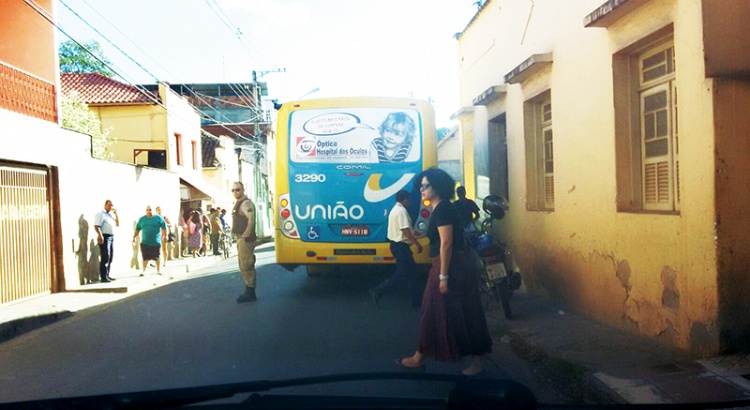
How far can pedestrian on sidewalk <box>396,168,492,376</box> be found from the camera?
5.69 m

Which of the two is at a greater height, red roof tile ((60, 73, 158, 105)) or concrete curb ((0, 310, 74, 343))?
red roof tile ((60, 73, 158, 105))

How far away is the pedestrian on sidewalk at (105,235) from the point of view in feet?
48.7

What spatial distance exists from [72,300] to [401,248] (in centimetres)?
611

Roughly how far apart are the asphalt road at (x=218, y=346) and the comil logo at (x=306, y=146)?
2.27 m

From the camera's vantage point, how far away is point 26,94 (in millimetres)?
12305

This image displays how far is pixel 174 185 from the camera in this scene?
24750 mm

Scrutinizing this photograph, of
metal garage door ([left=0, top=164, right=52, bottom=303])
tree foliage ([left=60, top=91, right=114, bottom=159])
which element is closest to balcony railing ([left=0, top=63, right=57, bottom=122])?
metal garage door ([left=0, top=164, right=52, bottom=303])

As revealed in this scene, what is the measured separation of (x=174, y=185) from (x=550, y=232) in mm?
17933

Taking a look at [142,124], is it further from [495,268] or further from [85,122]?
[495,268]

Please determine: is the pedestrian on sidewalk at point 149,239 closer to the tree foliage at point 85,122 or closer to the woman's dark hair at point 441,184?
the tree foliage at point 85,122

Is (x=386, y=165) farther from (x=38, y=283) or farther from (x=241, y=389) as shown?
(x=241, y=389)

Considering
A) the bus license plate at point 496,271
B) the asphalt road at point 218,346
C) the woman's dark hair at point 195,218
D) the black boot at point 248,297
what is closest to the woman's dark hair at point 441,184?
the asphalt road at point 218,346

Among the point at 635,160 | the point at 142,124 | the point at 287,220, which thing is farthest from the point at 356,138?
the point at 142,124

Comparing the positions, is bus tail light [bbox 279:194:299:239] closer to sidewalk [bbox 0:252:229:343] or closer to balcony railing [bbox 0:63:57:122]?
sidewalk [bbox 0:252:229:343]
